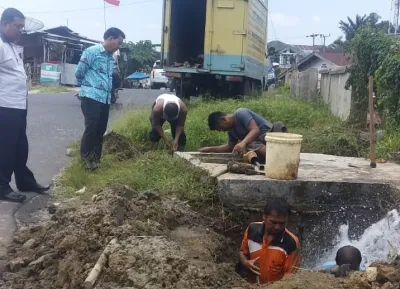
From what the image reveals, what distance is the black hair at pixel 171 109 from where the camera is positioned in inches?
305

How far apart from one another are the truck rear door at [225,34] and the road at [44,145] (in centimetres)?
314

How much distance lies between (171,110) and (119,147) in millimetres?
1110

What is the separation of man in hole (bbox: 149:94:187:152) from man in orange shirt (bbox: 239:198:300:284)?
3218 mm

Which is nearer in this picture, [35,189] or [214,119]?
[35,189]

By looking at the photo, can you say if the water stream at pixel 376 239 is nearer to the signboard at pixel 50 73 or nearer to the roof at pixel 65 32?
the signboard at pixel 50 73

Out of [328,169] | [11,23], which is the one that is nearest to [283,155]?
[328,169]

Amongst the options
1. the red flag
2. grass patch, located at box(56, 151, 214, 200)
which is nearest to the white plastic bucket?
grass patch, located at box(56, 151, 214, 200)

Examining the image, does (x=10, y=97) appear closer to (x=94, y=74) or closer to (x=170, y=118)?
(x=94, y=74)

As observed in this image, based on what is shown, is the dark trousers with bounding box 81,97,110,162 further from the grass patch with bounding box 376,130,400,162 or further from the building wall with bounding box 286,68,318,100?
the building wall with bounding box 286,68,318,100

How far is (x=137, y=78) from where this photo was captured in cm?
3778

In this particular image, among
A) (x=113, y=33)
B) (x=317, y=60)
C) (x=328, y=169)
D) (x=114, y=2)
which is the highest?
(x=114, y=2)

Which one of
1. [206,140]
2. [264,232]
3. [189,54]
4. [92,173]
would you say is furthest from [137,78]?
[264,232]

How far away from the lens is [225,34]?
13562 millimetres

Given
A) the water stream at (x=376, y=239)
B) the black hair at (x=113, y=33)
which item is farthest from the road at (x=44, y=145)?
the water stream at (x=376, y=239)
